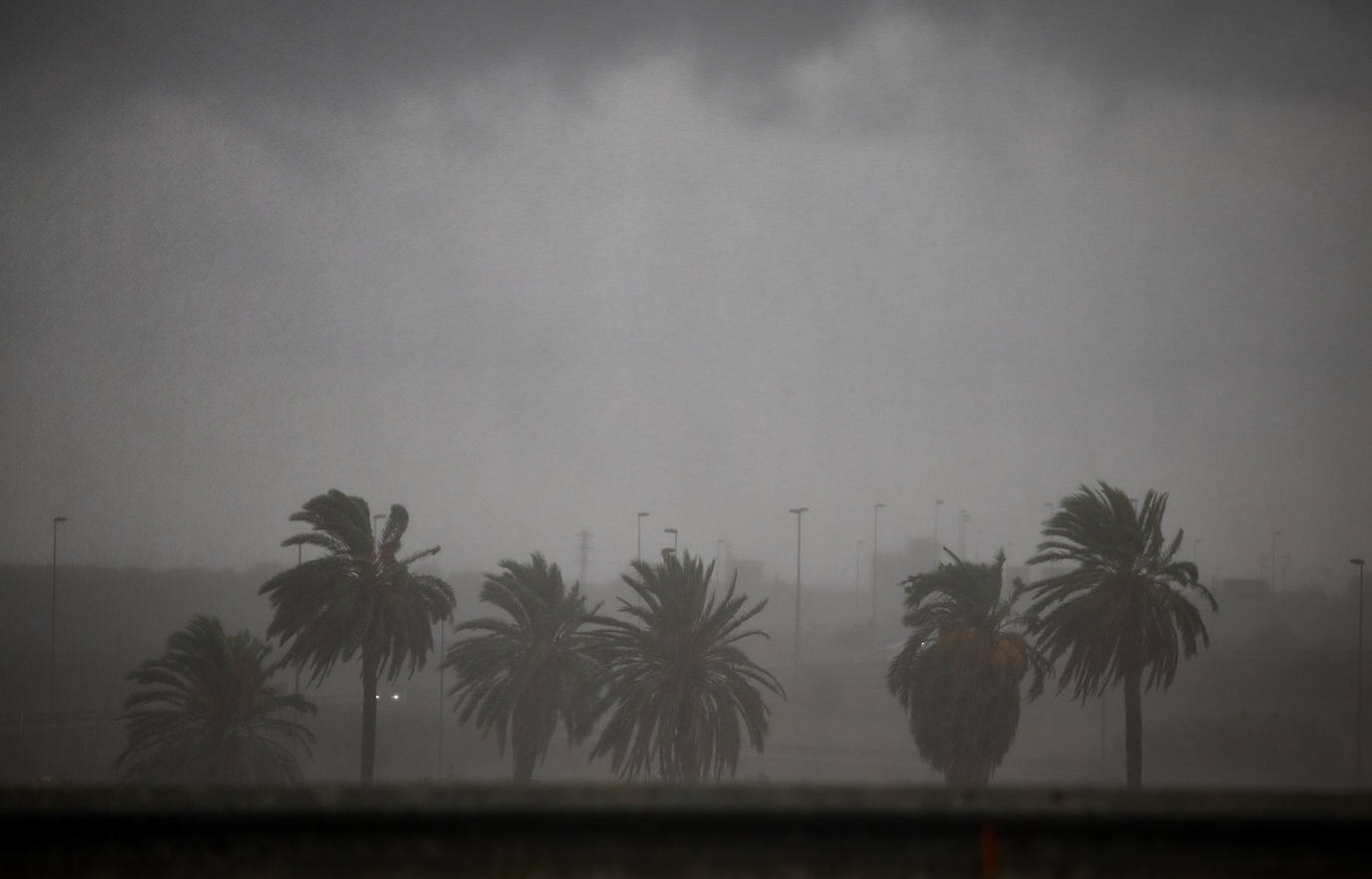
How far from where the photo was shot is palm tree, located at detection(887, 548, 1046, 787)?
120ft

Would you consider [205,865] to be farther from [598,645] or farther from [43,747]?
[43,747]

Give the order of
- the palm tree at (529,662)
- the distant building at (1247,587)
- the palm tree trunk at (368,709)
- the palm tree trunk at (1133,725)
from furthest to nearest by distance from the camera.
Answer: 1. the distant building at (1247,587)
2. the palm tree at (529,662)
3. the palm tree trunk at (368,709)
4. the palm tree trunk at (1133,725)

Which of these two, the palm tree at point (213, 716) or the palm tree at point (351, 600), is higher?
the palm tree at point (351, 600)

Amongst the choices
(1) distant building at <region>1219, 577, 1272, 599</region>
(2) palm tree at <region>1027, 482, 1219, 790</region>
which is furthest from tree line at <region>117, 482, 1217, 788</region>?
(1) distant building at <region>1219, 577, 1272, 599</region>

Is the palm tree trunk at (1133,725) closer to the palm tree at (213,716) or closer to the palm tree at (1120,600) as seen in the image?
the palm tree at (1120,600)

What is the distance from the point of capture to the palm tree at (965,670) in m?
36.6

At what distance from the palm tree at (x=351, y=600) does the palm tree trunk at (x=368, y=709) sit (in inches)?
1.4

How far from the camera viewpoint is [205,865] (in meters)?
3.66

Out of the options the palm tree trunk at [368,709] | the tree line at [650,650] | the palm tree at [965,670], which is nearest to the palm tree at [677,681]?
the tree line at [650,650]

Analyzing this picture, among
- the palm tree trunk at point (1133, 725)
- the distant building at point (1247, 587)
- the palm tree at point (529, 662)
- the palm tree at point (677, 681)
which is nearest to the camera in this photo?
the palm tree trunk at point (1133, 725)

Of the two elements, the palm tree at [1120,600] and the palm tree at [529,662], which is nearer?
the palm tree at [1120,600]

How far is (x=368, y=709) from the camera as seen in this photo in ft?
122

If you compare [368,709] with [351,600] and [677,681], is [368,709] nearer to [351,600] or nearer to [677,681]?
[351,600]

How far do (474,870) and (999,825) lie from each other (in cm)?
185
